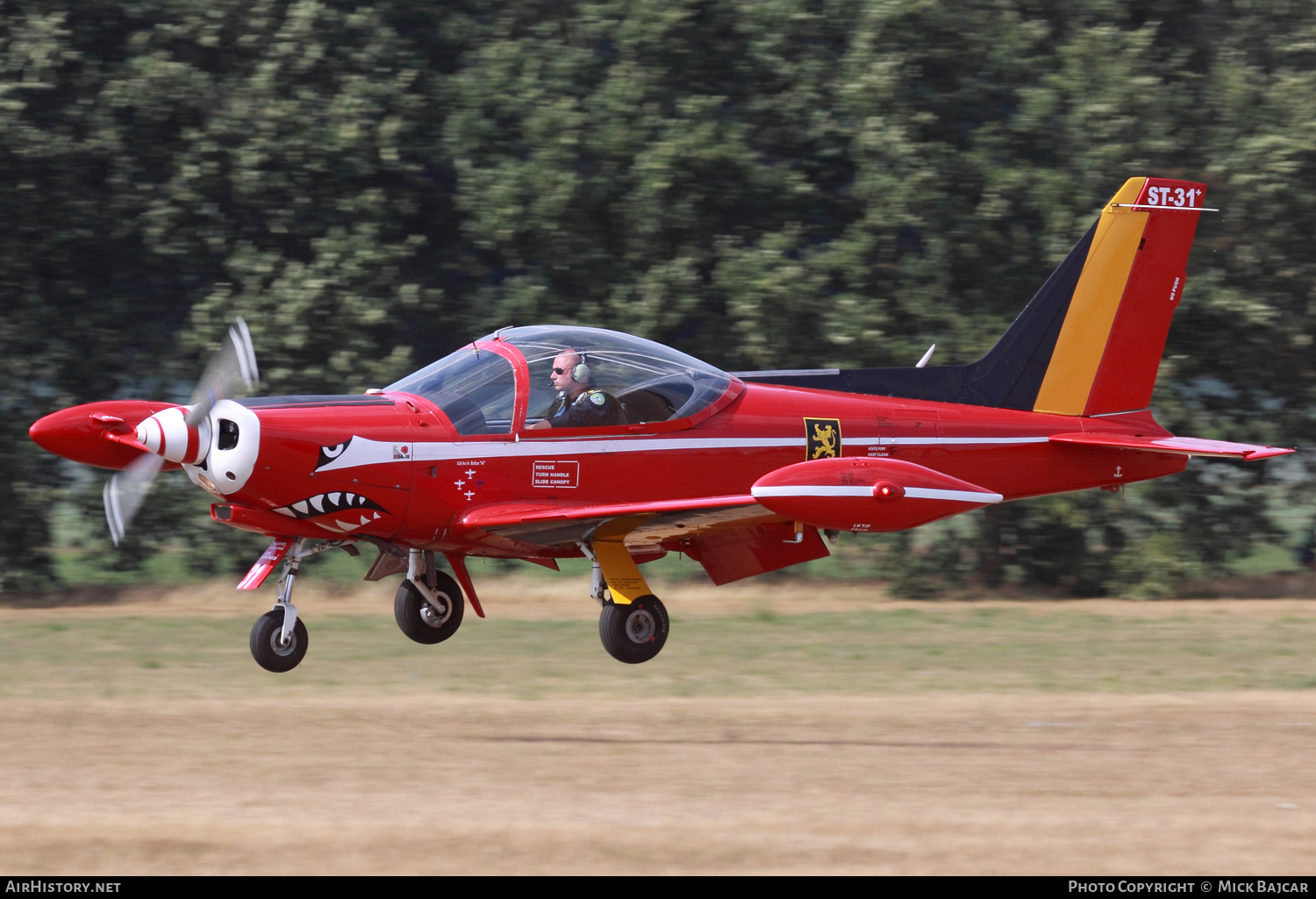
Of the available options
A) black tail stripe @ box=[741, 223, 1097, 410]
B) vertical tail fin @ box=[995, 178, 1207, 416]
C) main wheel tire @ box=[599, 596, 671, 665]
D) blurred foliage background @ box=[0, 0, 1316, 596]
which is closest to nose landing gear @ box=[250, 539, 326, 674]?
main wheel tire @ box=[599, 596, 671, 665]

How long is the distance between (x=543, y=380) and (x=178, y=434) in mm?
2460

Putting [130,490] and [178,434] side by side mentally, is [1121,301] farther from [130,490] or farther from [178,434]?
[130,490]

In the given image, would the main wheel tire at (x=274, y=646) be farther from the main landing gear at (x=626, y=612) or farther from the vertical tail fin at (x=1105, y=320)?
the vertical tail fin at (x=1105, y=320)

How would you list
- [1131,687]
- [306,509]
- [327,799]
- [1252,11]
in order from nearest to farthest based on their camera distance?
[327,799]
[306,509]
[1131,687]
[1252,11]

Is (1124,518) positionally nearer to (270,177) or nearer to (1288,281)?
(1288,281)

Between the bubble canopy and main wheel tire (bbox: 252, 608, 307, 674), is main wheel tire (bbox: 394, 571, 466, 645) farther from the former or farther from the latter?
the bubble canopy

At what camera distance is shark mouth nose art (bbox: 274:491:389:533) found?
9.78 metres

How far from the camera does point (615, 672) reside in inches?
570

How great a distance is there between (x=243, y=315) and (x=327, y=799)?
9995mm

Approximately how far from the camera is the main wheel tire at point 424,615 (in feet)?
37.1

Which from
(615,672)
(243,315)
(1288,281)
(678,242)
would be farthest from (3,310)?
(1288,281)

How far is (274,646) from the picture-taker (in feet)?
33.5

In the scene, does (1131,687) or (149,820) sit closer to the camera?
(149,820)

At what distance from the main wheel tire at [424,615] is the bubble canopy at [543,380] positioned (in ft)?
5.58
